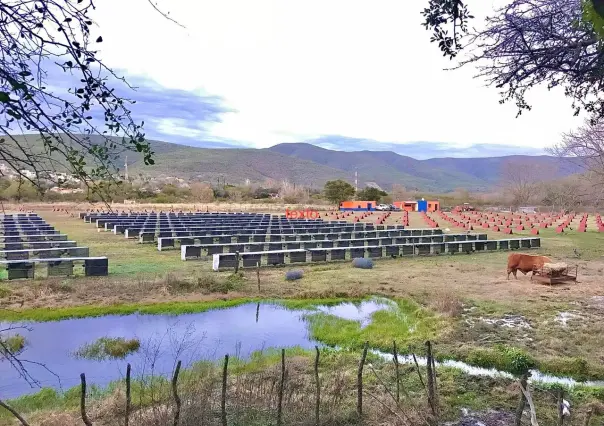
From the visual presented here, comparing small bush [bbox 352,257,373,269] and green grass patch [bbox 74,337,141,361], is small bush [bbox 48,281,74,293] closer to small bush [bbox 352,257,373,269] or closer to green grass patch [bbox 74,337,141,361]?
green grass patch [bbox 74,337,141,361]

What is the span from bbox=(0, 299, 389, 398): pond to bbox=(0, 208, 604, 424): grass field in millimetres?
633

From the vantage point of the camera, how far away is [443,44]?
15.4 feet

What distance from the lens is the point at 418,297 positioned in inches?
530

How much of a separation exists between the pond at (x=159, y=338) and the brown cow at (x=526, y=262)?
562cm

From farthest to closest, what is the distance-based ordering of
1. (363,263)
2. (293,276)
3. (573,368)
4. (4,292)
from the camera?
(363,263)
(293,276)
(4,292)
(573,368)

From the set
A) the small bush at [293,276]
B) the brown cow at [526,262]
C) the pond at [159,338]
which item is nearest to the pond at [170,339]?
Answer: the pond at [159,338]

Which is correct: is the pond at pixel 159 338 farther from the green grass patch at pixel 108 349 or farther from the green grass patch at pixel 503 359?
the green grass patch at pixel 503 359

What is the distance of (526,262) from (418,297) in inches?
182

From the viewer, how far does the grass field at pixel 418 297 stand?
9188mm

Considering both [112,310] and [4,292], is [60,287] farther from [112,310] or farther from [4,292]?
[112,310]

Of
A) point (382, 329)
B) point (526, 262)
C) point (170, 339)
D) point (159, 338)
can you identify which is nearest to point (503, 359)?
point (382, 329)

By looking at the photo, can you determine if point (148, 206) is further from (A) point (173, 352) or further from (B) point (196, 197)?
(A) point (173, 352)

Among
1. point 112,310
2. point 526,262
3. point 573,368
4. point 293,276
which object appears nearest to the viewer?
point 573,368

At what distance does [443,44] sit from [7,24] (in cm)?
370
